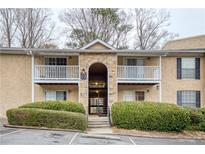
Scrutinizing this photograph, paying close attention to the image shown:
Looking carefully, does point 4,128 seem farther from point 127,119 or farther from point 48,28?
point 48,28

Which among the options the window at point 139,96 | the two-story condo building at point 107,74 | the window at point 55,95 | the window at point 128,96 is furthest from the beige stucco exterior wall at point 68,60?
the window at point 139,96

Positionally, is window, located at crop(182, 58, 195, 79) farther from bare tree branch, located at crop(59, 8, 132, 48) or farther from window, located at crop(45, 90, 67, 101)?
bare tree branch, located at crop(59, 8, 132, 48)

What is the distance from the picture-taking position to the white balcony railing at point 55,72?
17.3 m

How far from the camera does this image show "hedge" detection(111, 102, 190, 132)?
1377cm

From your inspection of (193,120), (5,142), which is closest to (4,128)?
(5,142)

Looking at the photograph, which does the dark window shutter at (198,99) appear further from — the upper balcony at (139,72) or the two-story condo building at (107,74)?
the upper balcony at (139,72)

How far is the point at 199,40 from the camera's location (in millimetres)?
23422

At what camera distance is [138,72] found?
1795cm

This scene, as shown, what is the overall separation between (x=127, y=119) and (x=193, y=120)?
352 cm

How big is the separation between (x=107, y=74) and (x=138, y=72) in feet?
6.95

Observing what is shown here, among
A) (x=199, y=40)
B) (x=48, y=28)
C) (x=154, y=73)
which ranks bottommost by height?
(x=154, y=73)

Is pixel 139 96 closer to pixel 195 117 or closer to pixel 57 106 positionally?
pixel 195 117

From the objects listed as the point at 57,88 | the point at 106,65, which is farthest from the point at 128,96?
the point at 57,88

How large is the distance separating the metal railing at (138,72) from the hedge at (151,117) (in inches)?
136
